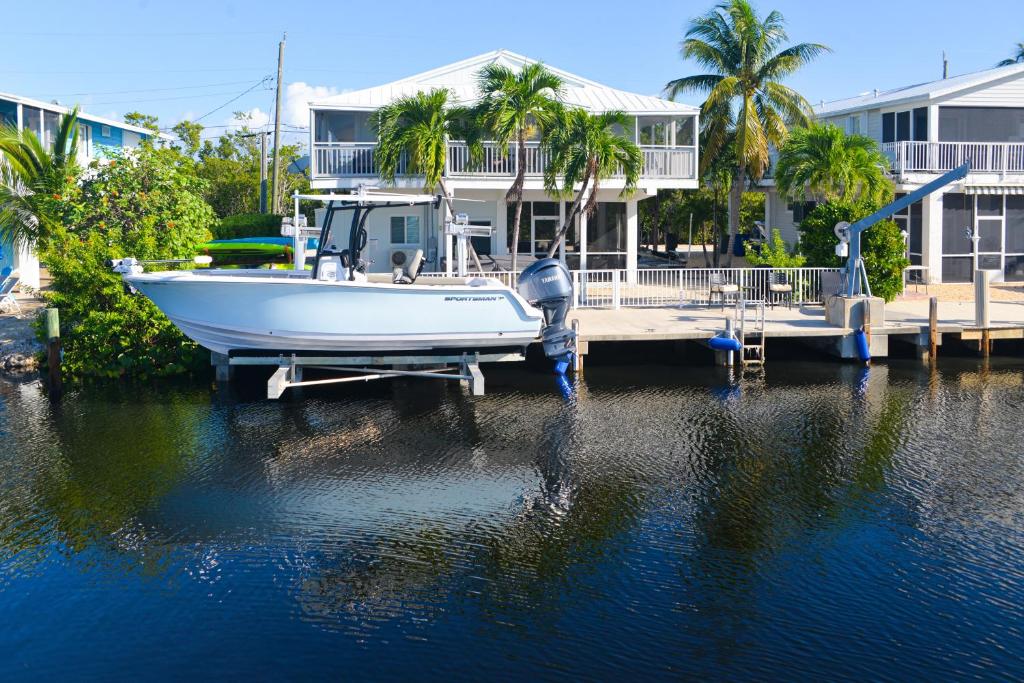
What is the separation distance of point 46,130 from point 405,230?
14625 millimetres

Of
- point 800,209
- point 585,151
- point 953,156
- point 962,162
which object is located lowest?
point 800,209

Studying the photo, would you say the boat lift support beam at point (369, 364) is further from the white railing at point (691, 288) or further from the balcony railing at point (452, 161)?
the balcony railing at point (452, 161)

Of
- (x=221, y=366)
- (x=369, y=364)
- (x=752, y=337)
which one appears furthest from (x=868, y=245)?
(x=221, y=366)

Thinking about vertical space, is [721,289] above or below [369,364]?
above

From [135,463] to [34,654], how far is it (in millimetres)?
5734

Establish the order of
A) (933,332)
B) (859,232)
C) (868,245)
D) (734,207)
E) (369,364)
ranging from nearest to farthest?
(369,364)
(933,332)
(859,232)
(868,245)
(734,207)

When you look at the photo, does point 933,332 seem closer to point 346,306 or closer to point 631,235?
point 631,235

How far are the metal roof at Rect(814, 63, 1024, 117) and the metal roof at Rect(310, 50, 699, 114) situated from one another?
729 centimetres

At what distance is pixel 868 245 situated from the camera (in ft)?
82.6

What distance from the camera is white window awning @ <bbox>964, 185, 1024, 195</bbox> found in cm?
3078

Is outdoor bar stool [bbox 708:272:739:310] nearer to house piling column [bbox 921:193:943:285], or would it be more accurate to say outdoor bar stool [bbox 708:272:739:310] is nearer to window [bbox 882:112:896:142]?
house piling column [bbox 921:193:943:285]

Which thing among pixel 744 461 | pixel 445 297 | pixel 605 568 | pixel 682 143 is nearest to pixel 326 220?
pixel 445 297

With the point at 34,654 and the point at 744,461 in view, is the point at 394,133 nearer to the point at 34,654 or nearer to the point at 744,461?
the point at 744,461

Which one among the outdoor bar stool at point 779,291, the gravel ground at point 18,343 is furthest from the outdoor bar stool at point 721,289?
the gravel ground at point 18,343
